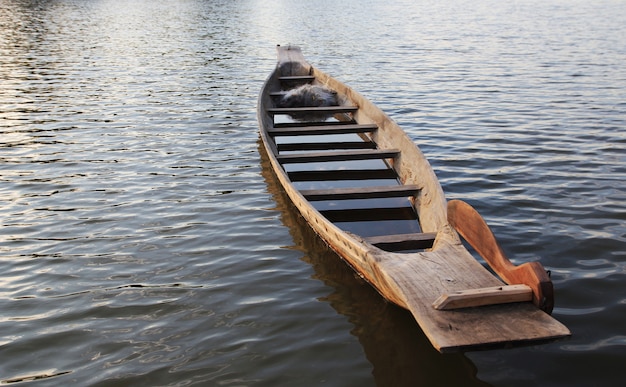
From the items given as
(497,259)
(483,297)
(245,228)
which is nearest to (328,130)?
(245,228)

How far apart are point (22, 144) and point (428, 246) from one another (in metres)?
7.65

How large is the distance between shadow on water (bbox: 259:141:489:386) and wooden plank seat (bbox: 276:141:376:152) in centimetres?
323

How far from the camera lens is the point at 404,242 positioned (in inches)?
201

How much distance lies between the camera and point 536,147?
8.64m

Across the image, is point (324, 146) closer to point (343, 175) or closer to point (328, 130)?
point (328, 130)

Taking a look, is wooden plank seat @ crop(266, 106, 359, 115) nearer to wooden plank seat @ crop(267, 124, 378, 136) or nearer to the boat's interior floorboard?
the boat's interior floorboard

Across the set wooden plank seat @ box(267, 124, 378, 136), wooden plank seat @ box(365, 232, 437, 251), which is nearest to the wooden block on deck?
wooden plank seat @ box(365, 232, 437, 251)

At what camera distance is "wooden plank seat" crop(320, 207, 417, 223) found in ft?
20.8

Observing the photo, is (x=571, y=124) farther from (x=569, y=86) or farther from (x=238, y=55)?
(x=238, y=55)

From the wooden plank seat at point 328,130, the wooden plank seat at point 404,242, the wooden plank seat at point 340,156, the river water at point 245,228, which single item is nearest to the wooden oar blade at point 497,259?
the wooden plank seat at point 404,242

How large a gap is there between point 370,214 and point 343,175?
1.26 metres

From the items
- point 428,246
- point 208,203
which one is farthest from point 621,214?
point 208,203

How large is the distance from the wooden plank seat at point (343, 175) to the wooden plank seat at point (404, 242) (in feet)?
7.86

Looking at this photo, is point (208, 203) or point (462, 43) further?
point (462, 43)
